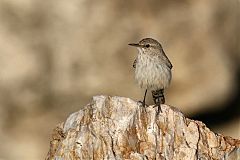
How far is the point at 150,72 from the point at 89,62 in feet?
23.2

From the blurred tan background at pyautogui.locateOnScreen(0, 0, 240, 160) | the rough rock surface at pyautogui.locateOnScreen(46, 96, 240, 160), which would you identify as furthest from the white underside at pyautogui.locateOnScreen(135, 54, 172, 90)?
the blurred tan background at pyautogui.locateOnScreen(0, 0, 240, 160)

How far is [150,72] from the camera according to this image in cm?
1425

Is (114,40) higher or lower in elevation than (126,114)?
higher

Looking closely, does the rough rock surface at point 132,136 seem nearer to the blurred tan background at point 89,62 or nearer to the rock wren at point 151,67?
the rock wren at point 151,67

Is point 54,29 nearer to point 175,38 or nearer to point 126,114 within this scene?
point 175,38

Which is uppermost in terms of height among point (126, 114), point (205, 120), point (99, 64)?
point (99, 64)

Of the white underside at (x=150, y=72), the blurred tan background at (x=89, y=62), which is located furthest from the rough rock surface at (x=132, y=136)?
the blurred tan background at (x=89, y=62)

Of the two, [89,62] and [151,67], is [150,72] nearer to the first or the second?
[151,67]

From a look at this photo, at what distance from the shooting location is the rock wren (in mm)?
14250

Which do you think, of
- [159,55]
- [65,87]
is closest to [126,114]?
[159,55]

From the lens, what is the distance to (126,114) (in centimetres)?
1179

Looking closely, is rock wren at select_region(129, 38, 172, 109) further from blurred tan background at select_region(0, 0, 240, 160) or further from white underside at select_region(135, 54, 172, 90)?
blurred tan background at select_region(0, 0, 240, 160)

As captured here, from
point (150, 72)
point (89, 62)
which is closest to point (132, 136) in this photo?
point (150, 72)

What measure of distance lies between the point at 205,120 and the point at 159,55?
679 centimetres
